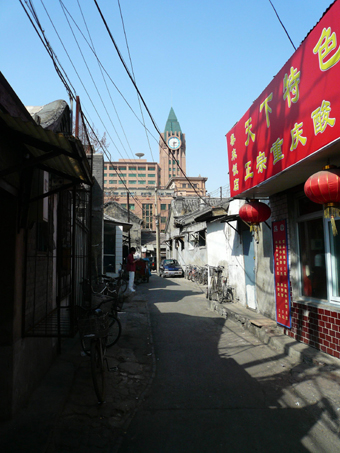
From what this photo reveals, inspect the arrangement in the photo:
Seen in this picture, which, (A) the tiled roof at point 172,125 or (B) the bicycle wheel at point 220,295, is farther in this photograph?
(A) the tiled roof at point 172,125

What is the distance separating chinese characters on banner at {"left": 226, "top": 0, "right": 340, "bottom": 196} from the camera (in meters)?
4.11

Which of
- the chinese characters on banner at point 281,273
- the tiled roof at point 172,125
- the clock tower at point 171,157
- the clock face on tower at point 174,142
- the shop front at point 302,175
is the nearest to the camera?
the shop front at point 302,175

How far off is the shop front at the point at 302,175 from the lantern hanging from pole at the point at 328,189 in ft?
0.04

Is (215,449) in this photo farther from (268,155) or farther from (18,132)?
(268,155)

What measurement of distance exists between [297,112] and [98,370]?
466 centimetres

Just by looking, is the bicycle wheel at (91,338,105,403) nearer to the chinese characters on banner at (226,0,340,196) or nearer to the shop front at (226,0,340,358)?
the shop front at (226,0,340,358)

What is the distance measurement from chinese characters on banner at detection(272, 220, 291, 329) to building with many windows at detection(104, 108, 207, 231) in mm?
53874

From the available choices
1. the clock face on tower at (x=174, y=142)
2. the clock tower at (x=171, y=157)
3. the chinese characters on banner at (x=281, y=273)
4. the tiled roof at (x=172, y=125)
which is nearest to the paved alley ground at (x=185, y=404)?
the chinese characters on banner at (x=281, y=273)

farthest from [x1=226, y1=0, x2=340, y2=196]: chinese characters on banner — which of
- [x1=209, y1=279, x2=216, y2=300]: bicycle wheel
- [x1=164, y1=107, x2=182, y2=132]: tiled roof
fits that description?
[x1=164, y1=107, x2=182, y2=132]: tiled roof

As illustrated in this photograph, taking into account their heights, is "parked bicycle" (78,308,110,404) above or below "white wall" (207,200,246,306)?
below

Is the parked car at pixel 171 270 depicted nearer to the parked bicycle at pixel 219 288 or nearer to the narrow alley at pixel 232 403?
the parked bicycle at pixel 219 288

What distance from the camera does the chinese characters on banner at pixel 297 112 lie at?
411 cm

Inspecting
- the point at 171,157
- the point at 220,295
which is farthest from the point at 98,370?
the point at 171,157

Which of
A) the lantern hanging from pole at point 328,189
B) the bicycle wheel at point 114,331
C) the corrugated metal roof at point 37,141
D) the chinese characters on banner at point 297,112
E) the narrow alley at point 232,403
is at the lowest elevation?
the narrow alley at point 232,403
